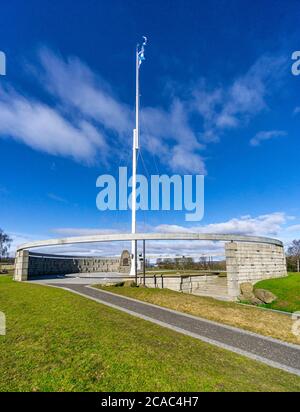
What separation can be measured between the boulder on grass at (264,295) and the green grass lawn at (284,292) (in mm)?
289

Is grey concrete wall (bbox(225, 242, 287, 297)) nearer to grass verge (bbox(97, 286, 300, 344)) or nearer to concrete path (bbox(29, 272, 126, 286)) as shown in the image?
grass verge (bbox(97, 286, 300, 344))

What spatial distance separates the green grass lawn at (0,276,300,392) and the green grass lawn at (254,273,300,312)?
11904mm

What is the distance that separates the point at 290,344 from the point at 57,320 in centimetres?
829

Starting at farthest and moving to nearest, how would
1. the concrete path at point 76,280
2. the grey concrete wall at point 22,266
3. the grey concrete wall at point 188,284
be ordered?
the grey concrete wall at point 22,266
the concrete path at point 76,280
the grey concrete wall at point 188,284

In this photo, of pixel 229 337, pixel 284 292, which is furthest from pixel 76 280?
pixel 229 337

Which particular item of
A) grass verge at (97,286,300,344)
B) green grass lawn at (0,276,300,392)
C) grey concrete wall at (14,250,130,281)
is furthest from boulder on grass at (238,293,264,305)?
grey concrete wall at (14,250,130,281)

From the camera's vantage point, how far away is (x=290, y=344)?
351 inches

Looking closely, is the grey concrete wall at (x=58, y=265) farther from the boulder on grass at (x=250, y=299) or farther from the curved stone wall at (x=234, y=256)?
the boulder on grass at (x=250, y=299)

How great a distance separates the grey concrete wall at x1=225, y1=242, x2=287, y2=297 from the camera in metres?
19.9

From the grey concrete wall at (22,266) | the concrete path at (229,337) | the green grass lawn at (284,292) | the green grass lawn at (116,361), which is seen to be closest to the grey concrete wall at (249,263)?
the green grass lawn at (284,292)

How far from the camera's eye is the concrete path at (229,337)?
731 cm

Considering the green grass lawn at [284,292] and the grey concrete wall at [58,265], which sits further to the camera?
the grey concrete wall at [58,265]
